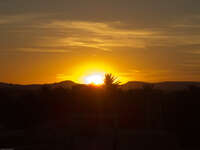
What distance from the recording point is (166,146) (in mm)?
16516

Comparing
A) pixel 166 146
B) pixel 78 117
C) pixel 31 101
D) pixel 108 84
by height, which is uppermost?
pixel 108 84

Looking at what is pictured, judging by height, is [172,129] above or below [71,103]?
below

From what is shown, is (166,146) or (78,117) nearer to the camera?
(166,146)

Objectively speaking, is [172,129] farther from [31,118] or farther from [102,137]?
[31,118]

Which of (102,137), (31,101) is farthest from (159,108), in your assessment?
(31,101)

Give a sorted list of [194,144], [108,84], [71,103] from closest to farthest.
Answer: [194,144]
[71,103]
[108,84]

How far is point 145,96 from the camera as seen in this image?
2031 cm

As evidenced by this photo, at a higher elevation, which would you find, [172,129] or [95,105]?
[95,105]

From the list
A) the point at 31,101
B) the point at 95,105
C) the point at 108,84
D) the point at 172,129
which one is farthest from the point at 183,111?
the point at 108,84

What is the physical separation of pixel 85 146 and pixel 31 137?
3801 millimetres

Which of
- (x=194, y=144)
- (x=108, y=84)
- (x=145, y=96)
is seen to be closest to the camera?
(x=194, y=144)

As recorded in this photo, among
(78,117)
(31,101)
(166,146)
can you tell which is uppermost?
(31,101)

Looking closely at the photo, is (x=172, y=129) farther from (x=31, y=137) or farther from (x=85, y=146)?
(x=31, y=137)

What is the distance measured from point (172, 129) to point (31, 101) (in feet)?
38.5
